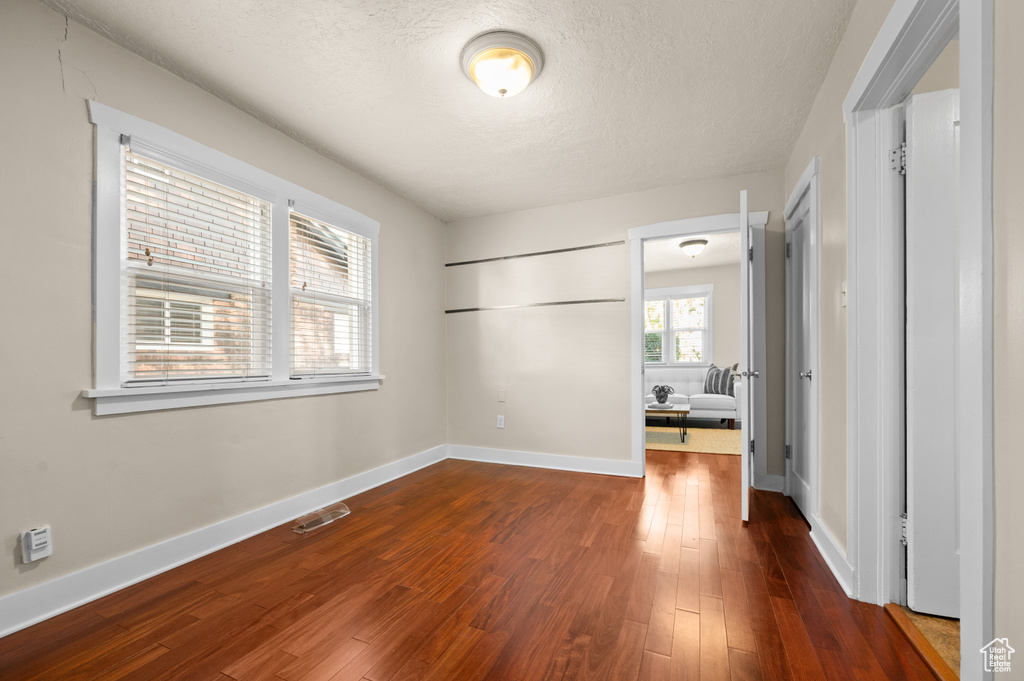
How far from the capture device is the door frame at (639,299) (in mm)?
3711

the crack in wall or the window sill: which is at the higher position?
the crack in wall

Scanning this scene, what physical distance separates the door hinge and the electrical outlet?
3733 millimetres

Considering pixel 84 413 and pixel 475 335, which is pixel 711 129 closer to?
pixel 475 335

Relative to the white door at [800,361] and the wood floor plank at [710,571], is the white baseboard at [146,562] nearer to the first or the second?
the wood floor plank at [710,571]

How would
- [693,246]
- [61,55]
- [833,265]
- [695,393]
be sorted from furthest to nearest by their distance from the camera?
[695,393]
[693,246]
[833,265]
[61,55]

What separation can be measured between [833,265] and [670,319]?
5854 millimetres

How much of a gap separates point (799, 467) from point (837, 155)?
2.06m

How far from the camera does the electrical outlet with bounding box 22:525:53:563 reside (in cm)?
171

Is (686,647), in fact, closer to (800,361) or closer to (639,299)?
(800,361)

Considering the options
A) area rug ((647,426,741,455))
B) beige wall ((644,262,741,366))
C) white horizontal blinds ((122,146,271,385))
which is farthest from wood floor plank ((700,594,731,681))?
beige wall ((644,262,741,366))

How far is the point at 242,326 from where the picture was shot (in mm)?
2637

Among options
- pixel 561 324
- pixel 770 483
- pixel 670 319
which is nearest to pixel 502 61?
pixel 561 324

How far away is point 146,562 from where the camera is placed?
2.09 m

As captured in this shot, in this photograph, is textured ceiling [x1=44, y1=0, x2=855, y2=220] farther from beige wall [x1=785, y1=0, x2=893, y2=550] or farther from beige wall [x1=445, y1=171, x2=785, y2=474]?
beige wall [x1=445, y1=171, x2=785, y2=474]
